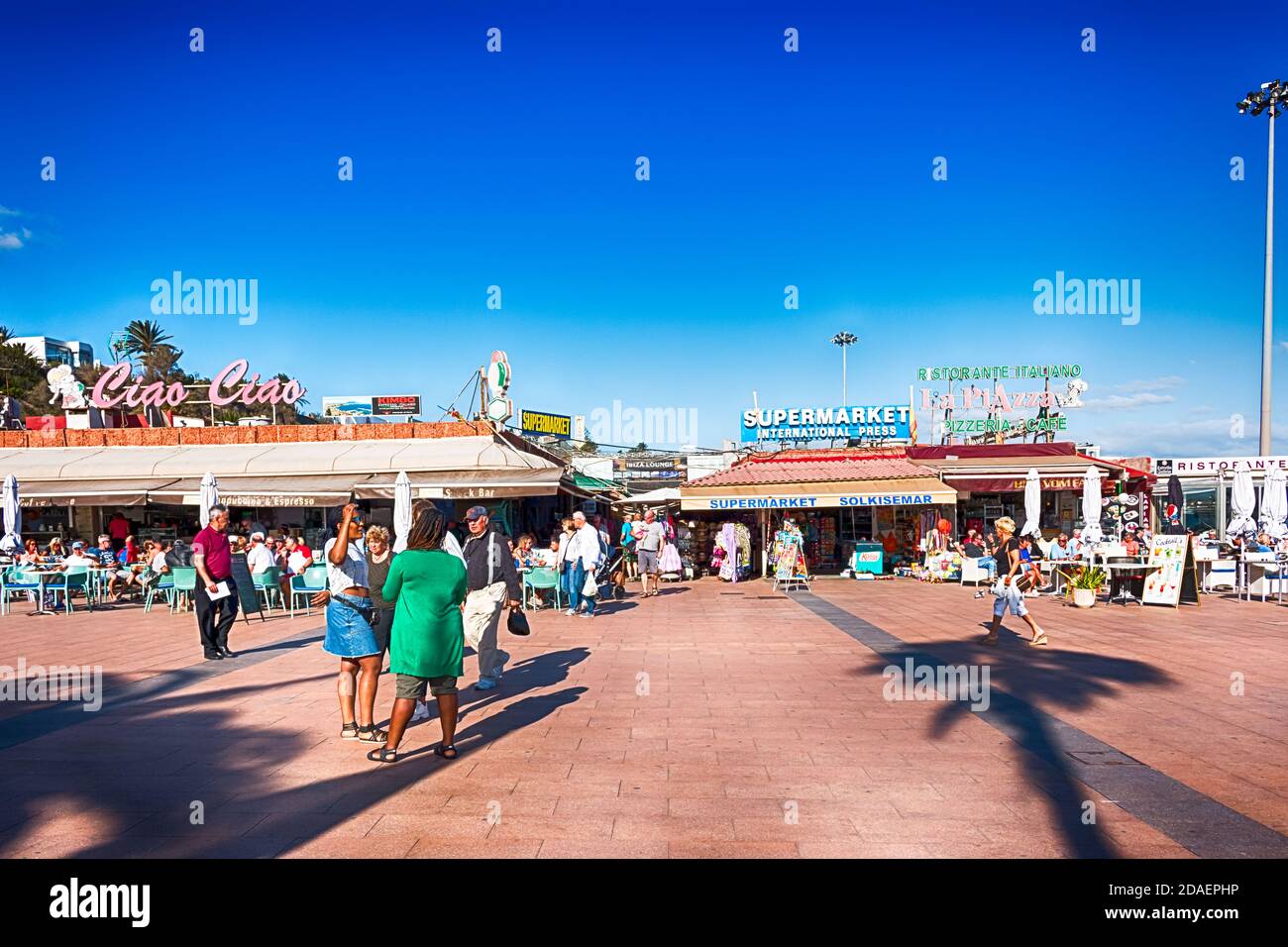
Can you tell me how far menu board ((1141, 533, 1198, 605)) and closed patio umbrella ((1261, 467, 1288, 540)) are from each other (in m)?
3.55

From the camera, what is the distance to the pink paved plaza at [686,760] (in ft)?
12.8

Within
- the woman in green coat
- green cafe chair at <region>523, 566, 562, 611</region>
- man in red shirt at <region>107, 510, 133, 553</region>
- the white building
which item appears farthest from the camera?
the white building

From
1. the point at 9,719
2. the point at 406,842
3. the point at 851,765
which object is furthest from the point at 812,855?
the point at 9,719

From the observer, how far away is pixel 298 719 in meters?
6.25

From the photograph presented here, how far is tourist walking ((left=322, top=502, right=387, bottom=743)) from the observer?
A: 17.7 ft

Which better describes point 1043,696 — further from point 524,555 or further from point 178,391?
point 178,391

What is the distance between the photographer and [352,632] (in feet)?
17.8

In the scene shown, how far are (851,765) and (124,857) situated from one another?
3942 millimetres

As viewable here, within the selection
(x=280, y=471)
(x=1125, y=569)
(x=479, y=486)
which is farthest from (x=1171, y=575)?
(x=280, y=471)

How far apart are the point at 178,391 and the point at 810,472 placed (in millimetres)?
18119

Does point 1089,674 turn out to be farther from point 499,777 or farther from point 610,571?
point 610,571

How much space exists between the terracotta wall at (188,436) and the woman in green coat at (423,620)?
1642 cm

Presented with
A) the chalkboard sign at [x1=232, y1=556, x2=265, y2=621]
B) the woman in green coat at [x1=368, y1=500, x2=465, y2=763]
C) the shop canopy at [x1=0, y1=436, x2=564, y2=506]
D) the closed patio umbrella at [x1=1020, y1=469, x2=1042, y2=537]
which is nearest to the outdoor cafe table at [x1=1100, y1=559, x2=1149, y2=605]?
the closed patio umbrella at [x1=1020, y1=469, x2=1042, y2=537]

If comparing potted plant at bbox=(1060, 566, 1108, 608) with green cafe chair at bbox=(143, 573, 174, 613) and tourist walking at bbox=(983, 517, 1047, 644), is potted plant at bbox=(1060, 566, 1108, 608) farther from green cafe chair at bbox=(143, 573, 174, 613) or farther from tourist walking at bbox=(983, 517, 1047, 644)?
green cafe chair at bbox=(143, 573, 174, 613)
